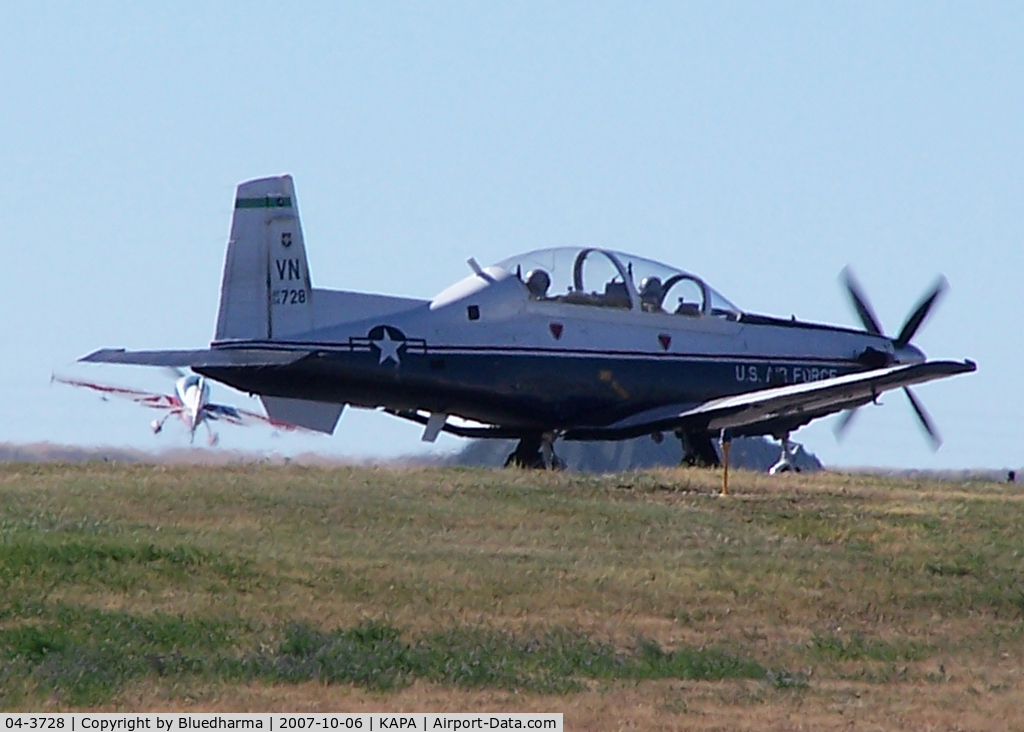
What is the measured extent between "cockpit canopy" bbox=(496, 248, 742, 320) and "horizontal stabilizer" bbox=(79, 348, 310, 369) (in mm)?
3395

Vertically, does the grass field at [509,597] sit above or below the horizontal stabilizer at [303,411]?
below

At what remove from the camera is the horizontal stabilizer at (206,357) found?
21.0 m

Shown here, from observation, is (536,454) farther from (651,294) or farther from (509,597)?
(509,597)

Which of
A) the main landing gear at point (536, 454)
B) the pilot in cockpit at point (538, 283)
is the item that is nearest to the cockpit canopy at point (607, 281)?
the pilot in cockpit at point (538, 283)

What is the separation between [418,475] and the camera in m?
21.4

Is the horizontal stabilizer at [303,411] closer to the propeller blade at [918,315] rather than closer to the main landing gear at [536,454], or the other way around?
the main landing gear at [536,454]

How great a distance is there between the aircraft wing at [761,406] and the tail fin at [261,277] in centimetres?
450

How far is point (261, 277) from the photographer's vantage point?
2197 centimetres

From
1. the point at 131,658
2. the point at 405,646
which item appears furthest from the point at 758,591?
the point at 131,658

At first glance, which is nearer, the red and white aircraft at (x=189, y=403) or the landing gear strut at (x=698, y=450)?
the landing gear strut at (x=698, y=450)
